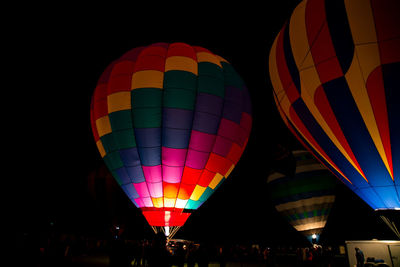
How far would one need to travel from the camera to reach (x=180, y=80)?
7176 millimetres

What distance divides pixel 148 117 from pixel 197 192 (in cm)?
246

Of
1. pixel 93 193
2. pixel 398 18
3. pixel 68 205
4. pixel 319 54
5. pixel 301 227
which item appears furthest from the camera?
pixel 68 205

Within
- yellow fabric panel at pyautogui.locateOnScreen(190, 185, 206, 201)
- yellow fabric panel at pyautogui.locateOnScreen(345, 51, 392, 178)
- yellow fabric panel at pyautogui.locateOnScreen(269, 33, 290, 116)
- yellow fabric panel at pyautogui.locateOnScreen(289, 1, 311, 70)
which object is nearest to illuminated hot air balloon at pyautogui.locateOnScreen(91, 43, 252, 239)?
yellow fabric panel at pyautogui.locateOnScreen(190, 185, 206, 201)

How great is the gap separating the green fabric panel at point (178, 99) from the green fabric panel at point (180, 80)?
12cm

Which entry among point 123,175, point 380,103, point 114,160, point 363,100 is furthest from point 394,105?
point 114,160

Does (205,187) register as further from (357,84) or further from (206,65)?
(357,84)

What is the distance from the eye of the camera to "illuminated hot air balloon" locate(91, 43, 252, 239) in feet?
22.8

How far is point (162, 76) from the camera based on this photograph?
7.25 meters

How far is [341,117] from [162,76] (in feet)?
14.8

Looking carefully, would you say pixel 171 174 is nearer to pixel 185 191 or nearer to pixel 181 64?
pixel 185 191

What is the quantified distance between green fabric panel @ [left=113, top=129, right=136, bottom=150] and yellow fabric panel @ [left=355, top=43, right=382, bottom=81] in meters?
5.36

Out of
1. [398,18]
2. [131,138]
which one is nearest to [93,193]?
[131,138]

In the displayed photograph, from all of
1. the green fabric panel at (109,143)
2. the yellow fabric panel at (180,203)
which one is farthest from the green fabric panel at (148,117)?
the yellow fabric panel at (180,203)

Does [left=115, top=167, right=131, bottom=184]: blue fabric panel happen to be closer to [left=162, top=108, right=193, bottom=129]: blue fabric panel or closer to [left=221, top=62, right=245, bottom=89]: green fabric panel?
[left=162, top=108, right=193, bottom=129]: blue fabric panel
